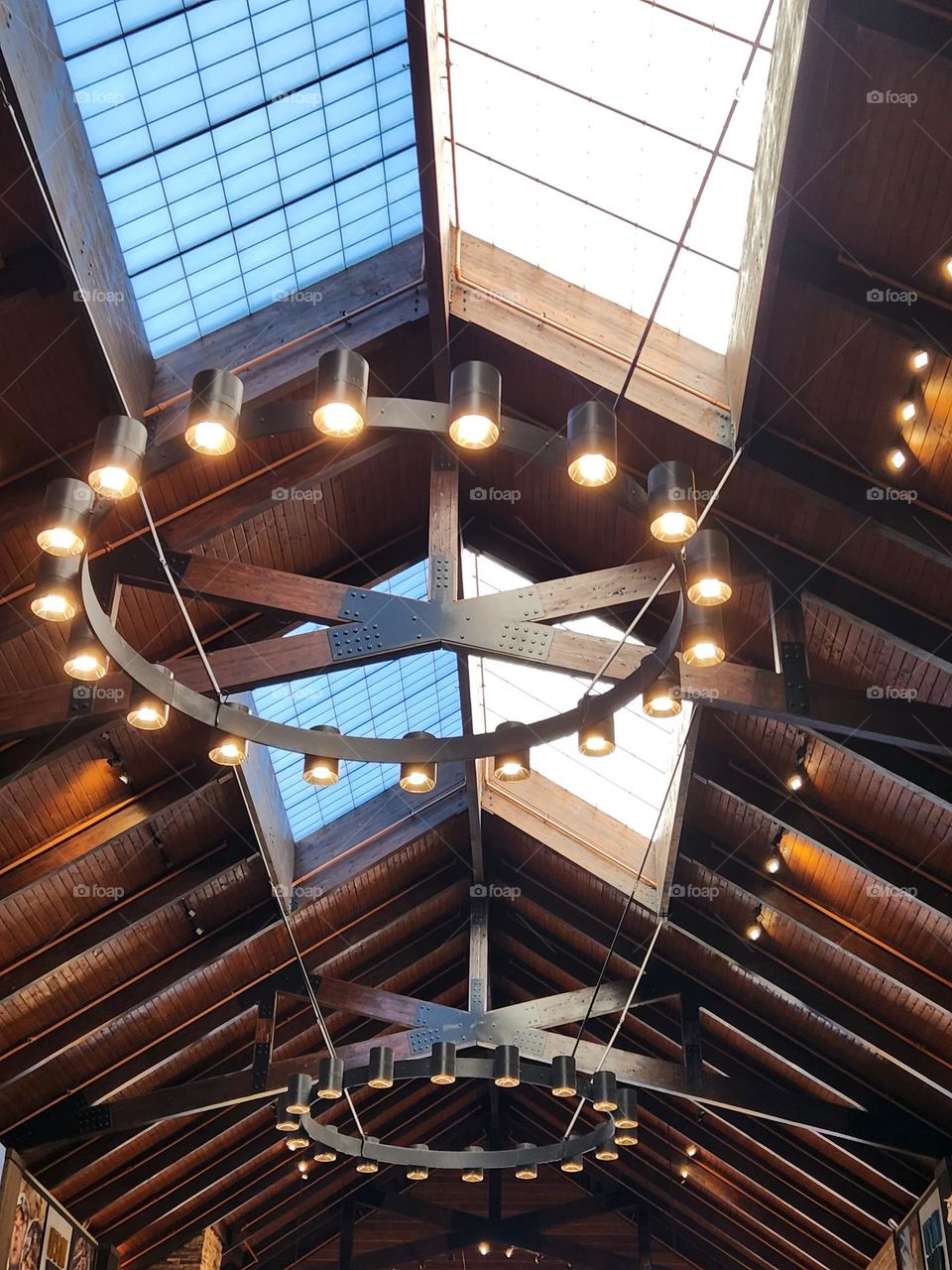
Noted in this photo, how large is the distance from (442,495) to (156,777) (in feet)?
17.0

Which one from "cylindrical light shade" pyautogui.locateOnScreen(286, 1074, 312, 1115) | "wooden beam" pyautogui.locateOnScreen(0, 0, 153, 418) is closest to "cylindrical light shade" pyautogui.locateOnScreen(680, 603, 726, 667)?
"wooden beam" pyautogui.locateOnScreen(0, 0, 153, 418)

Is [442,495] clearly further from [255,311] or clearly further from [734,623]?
[734,623]

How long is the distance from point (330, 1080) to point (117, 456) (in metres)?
9.96

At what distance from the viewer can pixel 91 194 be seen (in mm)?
7352

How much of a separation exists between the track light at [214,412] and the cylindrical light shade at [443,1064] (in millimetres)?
9482

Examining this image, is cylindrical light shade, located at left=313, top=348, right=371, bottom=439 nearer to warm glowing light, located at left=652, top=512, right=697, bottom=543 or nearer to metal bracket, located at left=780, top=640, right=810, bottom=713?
warm glowing light, located at left=652, top=512, right=697, bottom=543

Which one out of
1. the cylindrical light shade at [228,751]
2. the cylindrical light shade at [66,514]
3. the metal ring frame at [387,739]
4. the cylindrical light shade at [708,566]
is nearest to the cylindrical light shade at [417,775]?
the metal ring frame at [387,739]

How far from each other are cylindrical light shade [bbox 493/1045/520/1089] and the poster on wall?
6119 mm

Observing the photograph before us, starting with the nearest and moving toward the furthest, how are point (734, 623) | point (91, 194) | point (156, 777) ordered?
point (91, 194)
point (734, 623)
point (156, 777)

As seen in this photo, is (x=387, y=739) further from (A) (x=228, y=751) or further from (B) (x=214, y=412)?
(B) (x=214, y=412)

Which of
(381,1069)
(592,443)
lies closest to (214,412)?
(592,443)

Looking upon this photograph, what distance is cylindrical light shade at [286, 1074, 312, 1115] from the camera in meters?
Result: 13.4

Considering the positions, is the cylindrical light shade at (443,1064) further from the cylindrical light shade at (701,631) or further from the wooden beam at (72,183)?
the cylindrical light shade at (701,631)

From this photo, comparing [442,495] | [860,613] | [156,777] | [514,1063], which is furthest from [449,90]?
[514,1063]
